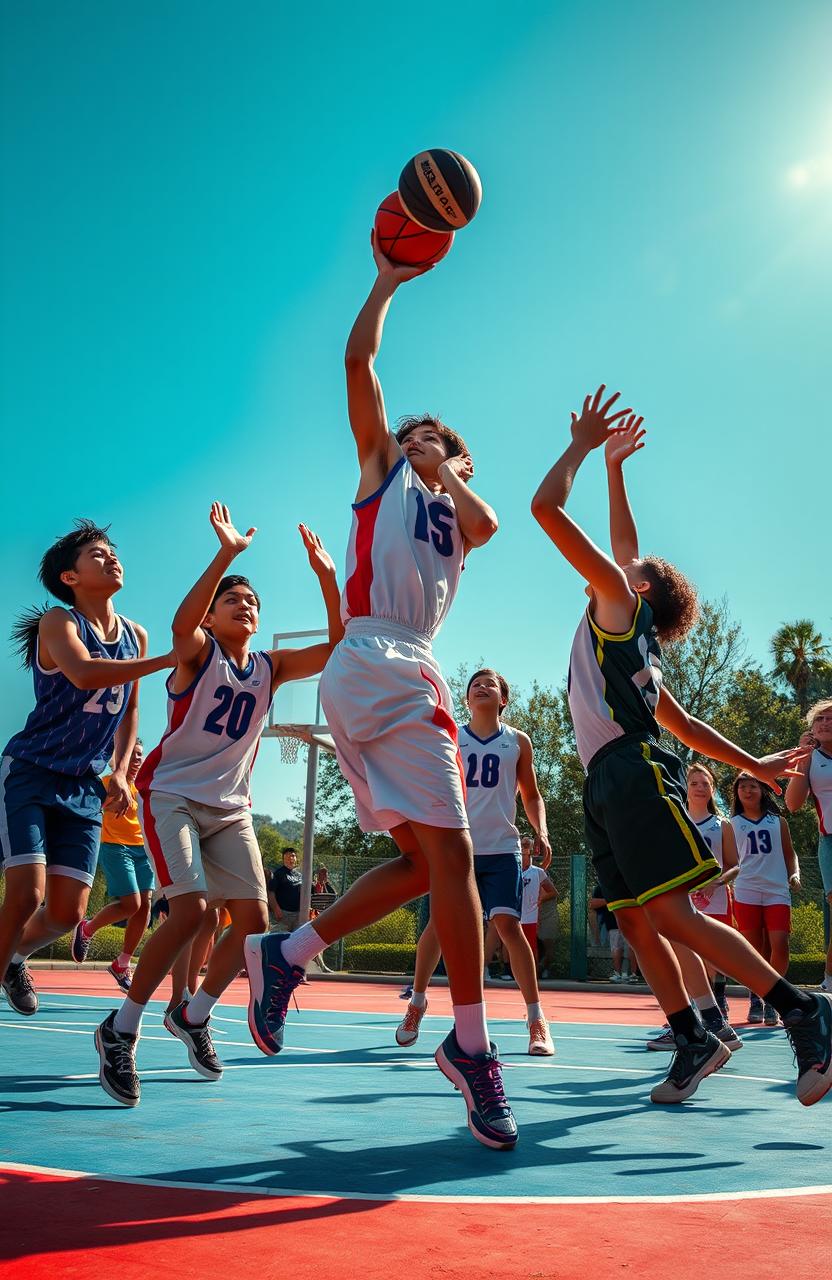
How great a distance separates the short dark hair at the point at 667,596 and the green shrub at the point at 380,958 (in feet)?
57.2

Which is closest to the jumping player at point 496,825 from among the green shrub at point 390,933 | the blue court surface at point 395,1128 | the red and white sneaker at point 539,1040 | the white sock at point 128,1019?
the red and white sneaker at point 539,1040

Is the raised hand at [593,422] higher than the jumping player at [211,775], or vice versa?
the raised hand at [593,422]

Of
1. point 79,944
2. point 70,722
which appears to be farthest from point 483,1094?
point 79,944

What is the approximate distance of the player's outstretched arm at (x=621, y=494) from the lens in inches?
209

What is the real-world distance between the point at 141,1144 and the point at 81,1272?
1.25 m

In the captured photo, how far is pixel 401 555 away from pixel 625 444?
1927mm

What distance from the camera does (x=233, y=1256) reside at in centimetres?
227

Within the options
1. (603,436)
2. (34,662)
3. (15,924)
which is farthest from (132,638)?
(603,436)

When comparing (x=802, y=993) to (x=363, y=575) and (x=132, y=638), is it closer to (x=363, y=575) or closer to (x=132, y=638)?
(x=363, y=575)

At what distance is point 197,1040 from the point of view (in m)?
4.84

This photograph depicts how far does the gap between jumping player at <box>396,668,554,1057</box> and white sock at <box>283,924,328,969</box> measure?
325cm

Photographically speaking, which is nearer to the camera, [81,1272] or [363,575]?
[81,1272]

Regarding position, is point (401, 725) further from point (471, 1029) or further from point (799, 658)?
point (799, 658)

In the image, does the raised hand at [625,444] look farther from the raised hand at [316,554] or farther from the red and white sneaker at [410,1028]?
the red and white sneaker at [410,1028]
